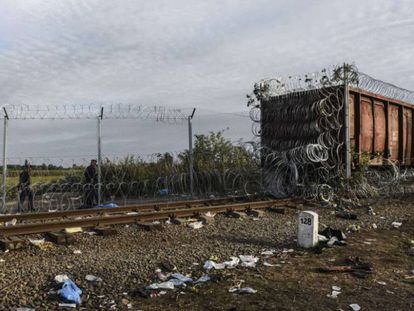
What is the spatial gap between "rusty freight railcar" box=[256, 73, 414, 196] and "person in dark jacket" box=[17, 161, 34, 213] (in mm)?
6997

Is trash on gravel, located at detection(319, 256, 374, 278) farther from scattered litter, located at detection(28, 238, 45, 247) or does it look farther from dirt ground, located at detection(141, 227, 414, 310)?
scattered litter, located at detection(28, 238, 45, 247)

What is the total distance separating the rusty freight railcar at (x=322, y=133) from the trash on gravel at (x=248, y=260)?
6931mm

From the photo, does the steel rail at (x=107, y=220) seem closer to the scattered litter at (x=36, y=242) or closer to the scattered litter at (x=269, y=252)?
the scattered litter at (x=36, y=242)

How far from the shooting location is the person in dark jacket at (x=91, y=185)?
1348 centimetres

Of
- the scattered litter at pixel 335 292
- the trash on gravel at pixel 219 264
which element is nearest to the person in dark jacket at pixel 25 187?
the trash on gravel at pixel 219 264

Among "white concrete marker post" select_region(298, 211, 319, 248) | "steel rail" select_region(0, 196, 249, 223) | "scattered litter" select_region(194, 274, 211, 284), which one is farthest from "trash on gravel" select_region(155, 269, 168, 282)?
"steel rail" select_region(0, 196, 249, 223)

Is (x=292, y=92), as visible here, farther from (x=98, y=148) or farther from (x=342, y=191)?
(x=98, y=148)

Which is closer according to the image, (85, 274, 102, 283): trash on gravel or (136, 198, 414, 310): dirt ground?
(136, 198, 414, 310): dirt ground

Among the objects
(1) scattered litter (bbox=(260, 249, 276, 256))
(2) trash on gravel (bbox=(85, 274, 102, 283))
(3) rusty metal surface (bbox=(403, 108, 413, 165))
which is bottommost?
(1) scattered litter (bbox=(260, 249, 276, 256))

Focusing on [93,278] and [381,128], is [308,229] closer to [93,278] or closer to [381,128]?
[93,278]

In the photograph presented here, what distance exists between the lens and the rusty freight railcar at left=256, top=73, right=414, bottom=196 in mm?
13586

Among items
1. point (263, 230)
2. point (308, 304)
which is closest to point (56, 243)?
point (263, 230)

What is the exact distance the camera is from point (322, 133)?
13.7 metres

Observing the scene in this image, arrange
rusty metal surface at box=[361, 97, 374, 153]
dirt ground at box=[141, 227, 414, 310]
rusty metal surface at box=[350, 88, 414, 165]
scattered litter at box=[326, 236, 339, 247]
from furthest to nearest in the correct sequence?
rusty metal surface at box=[361, 97, 374, 153]
rusty metal surface at box=[350, 88, 414, 165]
scattered litter at box=[326, 236, 339, 247]
dirt ground at box=[141, 227, 414, 310]
